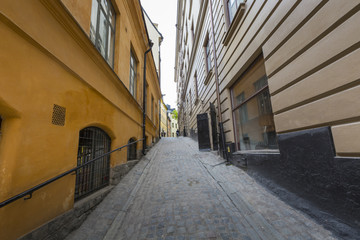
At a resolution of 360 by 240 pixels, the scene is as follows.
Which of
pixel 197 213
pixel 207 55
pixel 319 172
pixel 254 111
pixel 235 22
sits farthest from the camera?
pixel 207 55

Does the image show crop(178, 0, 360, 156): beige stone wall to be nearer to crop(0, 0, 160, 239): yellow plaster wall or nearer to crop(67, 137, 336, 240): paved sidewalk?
crop(67, 137, 336, 240): paved sidewalk

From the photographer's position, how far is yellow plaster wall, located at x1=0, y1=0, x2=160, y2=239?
5.30 ft

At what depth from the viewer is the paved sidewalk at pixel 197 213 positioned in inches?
86.2

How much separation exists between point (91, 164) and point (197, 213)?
2.57m

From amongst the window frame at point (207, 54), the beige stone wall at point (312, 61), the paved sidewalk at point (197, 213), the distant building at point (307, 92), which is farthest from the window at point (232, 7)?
the paved sidewalk at point (197, 213)

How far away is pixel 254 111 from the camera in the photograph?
4.43 m

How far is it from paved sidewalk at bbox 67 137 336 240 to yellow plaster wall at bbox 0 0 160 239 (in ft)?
2.92

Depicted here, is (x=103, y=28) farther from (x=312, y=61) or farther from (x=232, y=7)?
(x=312, y=61)

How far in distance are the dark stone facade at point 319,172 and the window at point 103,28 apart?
505 cm

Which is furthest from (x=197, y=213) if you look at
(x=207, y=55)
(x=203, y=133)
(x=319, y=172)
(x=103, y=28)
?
(x=207, y=55)

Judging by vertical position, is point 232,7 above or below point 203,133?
above

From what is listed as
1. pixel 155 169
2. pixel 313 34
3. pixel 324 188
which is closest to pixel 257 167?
pixel 324 188

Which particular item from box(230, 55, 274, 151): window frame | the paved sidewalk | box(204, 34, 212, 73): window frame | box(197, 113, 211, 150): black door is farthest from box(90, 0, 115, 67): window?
box(197, 113, 211, 150): black door

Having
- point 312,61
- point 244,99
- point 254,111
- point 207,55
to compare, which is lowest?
point 254,111
